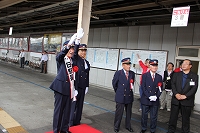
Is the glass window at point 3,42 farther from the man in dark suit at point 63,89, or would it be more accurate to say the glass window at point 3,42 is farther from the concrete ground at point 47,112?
the man in dark suit at point 63,89

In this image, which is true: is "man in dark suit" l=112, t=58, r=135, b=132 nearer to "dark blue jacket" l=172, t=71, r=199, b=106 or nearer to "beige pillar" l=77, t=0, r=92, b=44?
"dark blue jacket" l=172, t=71, r=199, b=106

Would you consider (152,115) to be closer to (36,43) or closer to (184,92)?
(184,92)

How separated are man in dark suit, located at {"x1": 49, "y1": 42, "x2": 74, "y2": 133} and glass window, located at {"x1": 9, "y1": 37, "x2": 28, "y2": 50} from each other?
12.8 m

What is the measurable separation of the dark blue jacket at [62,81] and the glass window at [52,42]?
341 inches

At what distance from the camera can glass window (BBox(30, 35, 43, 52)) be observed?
1312 centimetres

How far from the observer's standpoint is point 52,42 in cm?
1198

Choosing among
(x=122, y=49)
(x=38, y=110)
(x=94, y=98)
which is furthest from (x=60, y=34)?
(x=38, y=110)

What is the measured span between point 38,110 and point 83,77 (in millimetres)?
1718

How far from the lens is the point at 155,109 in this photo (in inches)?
150

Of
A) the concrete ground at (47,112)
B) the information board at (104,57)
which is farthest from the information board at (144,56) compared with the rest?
the concrete ground at (47,112)

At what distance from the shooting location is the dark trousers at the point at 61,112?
3.03 m

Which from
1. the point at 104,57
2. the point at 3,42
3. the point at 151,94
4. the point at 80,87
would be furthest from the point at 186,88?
the point at 3,42

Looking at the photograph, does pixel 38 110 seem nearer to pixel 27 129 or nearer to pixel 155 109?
pixel 27 129

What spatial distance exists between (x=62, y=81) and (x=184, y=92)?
2.51 meters
